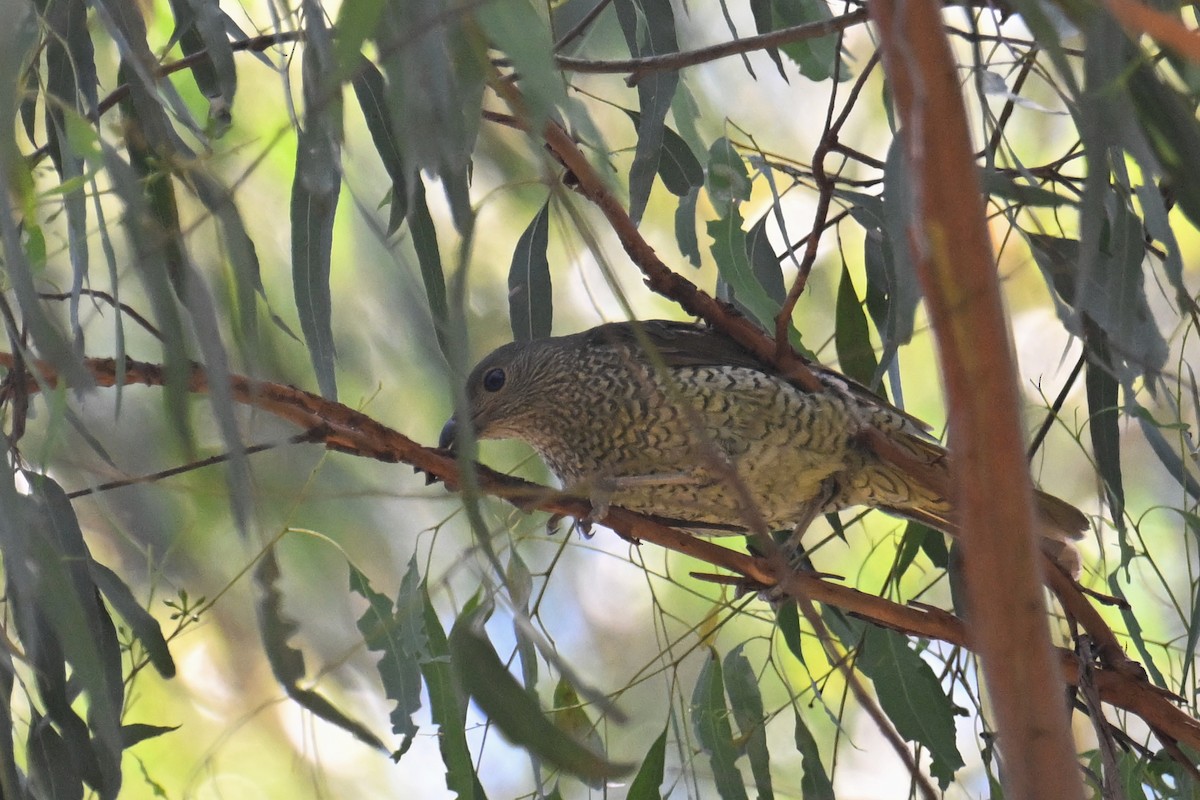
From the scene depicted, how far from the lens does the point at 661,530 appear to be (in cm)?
173

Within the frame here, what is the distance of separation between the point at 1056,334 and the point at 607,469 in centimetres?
212

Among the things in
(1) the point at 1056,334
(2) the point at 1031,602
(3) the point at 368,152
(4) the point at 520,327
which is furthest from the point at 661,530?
(1) the point at 1056,334

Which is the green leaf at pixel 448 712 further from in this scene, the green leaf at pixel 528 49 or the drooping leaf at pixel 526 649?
the green leaf at pixel 528 49

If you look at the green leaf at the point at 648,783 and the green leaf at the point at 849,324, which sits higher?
the green leaf at the point at 849,324

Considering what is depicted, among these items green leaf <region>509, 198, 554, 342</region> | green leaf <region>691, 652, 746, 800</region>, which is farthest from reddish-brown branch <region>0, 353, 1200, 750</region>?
green leaf <region>509, 198, 554, 342</region>

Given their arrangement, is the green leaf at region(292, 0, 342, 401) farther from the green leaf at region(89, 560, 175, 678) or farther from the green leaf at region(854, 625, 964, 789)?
the green leaf at region(854, 625, 964, 789)

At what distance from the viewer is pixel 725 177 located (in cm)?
189

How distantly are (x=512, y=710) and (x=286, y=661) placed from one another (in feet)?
1.10

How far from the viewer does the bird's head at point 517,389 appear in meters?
2.62

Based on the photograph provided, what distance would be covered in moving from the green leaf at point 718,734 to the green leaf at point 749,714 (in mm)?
26

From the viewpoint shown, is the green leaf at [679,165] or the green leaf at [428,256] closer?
the green leaf at [428,256]

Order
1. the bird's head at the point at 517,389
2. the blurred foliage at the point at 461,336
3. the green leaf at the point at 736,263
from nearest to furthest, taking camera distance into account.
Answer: the blurred foliage at the point at 461,336 < the green leaf at the point at 736,263 < the bird's head at the point at 517,389

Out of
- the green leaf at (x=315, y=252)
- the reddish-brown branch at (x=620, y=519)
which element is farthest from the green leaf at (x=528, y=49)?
the reddish-brown branch at (x=620, y=519)

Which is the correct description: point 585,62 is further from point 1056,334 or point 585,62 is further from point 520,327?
point 1056,334
